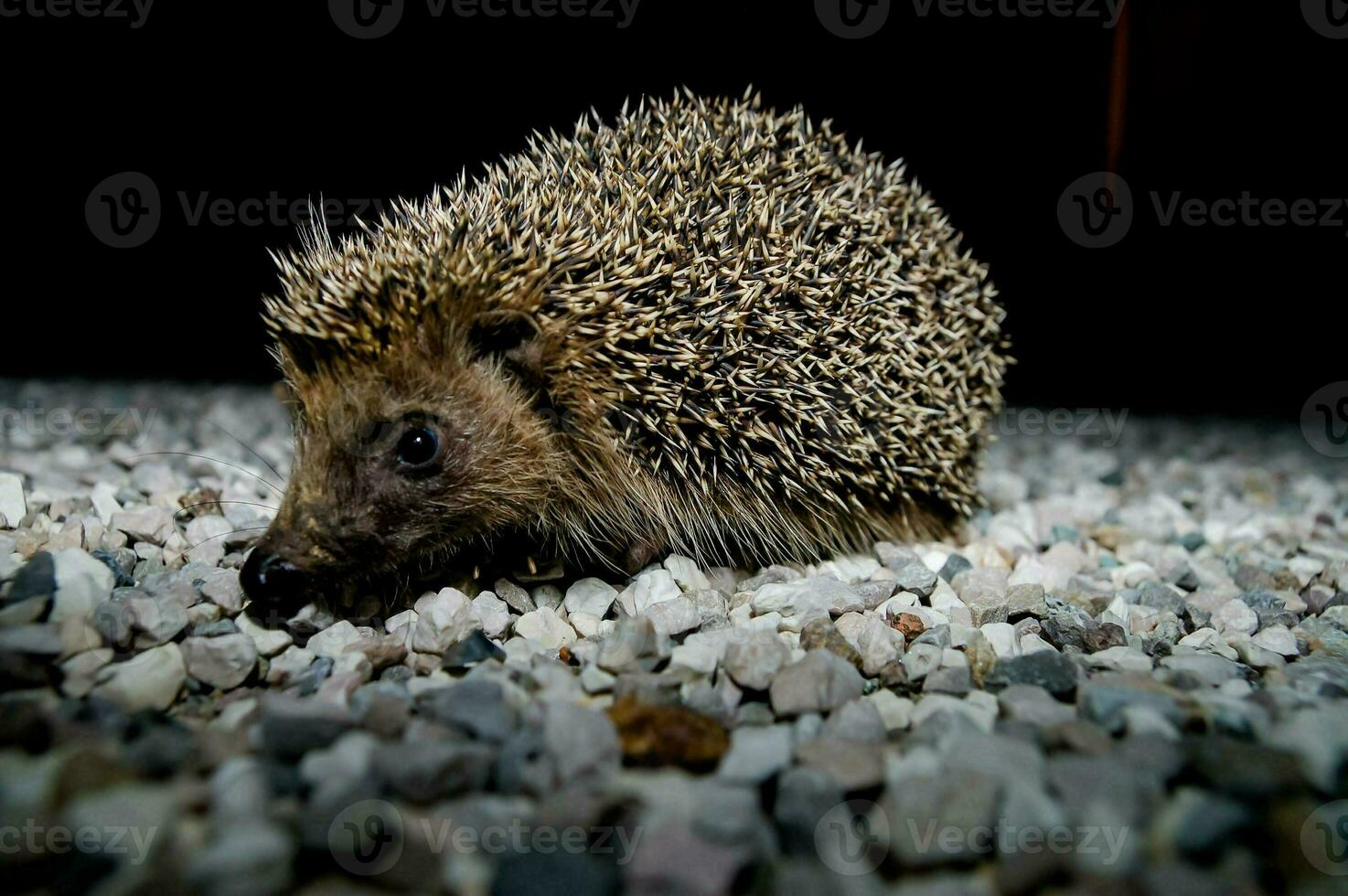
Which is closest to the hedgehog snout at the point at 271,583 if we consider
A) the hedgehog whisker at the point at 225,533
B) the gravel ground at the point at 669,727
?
the gravel ground at the point at 669,727

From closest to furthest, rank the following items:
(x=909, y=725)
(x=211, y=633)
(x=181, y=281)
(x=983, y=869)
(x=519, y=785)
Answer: (x=983, y=869)
(x=519, y=785)
(x=909, y=725)
(x=211, y=633)
(x=181, y=281)

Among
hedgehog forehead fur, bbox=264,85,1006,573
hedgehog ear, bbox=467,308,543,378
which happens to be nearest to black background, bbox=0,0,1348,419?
hedgehog forehead fur, bbox=264,85,1006,573

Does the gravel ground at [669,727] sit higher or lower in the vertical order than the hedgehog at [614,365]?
lower

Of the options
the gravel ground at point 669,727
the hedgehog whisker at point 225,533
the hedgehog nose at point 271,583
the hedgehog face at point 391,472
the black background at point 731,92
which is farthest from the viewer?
the black background at point 731,92

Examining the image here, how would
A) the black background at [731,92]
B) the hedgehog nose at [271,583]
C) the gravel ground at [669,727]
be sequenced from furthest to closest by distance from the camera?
1. the black background at [731,92]
2. the hedgehog nose at [271,583]
3. the gravel ground at [669,727]

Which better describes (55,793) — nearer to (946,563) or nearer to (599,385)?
(599,385)

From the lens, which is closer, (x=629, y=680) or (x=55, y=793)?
(x=55, y=793)

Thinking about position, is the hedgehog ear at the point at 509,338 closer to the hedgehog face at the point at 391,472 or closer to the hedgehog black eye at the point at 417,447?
the hedgehog face at the point at 391,472

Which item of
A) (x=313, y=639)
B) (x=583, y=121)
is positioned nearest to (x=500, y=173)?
(x=583, y=121)
